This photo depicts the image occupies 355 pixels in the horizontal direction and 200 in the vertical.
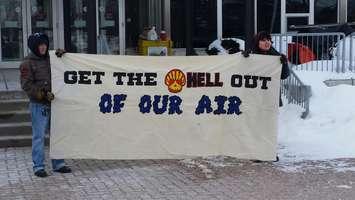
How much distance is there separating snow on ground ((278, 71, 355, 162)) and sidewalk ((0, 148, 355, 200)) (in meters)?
0.47

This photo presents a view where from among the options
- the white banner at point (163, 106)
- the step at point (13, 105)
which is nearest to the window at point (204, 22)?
the step at point (13, 105)

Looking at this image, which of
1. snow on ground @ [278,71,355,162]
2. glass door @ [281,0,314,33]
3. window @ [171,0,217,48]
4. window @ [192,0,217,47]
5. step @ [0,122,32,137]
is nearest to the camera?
snow on ground @ [278,71,355,162]

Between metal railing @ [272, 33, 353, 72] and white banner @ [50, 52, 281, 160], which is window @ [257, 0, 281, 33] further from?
white banner @ [50, 52, 281, 160]

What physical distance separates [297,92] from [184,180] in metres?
4.11

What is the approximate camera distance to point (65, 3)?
16188 mm

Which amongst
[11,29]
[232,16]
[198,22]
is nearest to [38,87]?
[11,29]

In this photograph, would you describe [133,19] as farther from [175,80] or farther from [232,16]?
[175,80]

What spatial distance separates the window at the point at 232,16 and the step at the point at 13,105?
8.54 meters

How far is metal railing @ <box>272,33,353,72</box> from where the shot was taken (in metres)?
12.3

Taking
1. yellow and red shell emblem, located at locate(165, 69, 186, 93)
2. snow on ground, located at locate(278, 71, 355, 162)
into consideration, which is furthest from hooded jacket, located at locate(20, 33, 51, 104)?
snow on ground, located at locate(278, 71, 355, 162)

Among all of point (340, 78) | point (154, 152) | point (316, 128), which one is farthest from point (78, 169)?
point (340, 78)

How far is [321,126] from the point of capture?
9.71 metres

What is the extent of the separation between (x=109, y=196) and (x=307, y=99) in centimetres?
463

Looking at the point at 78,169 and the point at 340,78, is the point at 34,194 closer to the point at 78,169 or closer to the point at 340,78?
the point at 78,169
